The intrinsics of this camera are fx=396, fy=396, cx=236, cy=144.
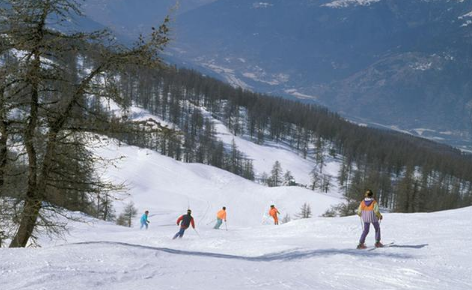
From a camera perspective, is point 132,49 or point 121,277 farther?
point 132,49

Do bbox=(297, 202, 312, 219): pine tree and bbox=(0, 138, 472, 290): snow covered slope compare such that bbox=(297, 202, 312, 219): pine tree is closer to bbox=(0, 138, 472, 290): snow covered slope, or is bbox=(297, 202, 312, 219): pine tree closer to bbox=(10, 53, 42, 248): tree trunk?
bbox=(0, 138, 472, 290): snow covered slope

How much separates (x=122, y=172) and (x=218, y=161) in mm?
59394

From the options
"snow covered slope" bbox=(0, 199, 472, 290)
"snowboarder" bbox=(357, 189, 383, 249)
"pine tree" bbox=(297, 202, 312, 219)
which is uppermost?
"snowboarder" bbox=(357, 189, 383, 249)

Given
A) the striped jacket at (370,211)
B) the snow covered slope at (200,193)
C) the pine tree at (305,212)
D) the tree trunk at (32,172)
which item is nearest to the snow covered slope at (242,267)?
the striped jacket at (370,211)

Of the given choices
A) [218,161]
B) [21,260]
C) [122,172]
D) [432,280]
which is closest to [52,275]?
[21,260]

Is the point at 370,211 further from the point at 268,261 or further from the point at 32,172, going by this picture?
the point at 32,172

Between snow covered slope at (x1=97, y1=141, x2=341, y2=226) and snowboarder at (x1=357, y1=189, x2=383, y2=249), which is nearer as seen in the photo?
snowboarder at (x1=357, y1=189, x2=383, y2=249)

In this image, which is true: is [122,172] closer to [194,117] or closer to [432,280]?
[432,280]

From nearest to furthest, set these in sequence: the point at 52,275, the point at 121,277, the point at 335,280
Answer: the point at 52,275, the point at 121,277, the point at 335,280

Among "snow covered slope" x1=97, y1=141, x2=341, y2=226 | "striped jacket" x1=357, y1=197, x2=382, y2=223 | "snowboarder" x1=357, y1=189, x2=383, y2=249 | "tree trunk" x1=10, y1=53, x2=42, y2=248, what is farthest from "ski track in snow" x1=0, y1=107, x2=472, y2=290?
"snow covered slope" x1=97, y1=141, x2=341, y2=226

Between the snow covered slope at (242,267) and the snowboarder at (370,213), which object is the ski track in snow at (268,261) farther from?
the snowboarder at (370,213)

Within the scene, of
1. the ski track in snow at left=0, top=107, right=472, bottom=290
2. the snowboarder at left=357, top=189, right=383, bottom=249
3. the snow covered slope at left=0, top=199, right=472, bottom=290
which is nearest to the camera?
the snow covered slope at left=0, top=199, right=472, bottom=290

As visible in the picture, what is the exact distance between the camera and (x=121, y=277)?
27.1ft

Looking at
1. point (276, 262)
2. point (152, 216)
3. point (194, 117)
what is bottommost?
point (152, 216)
